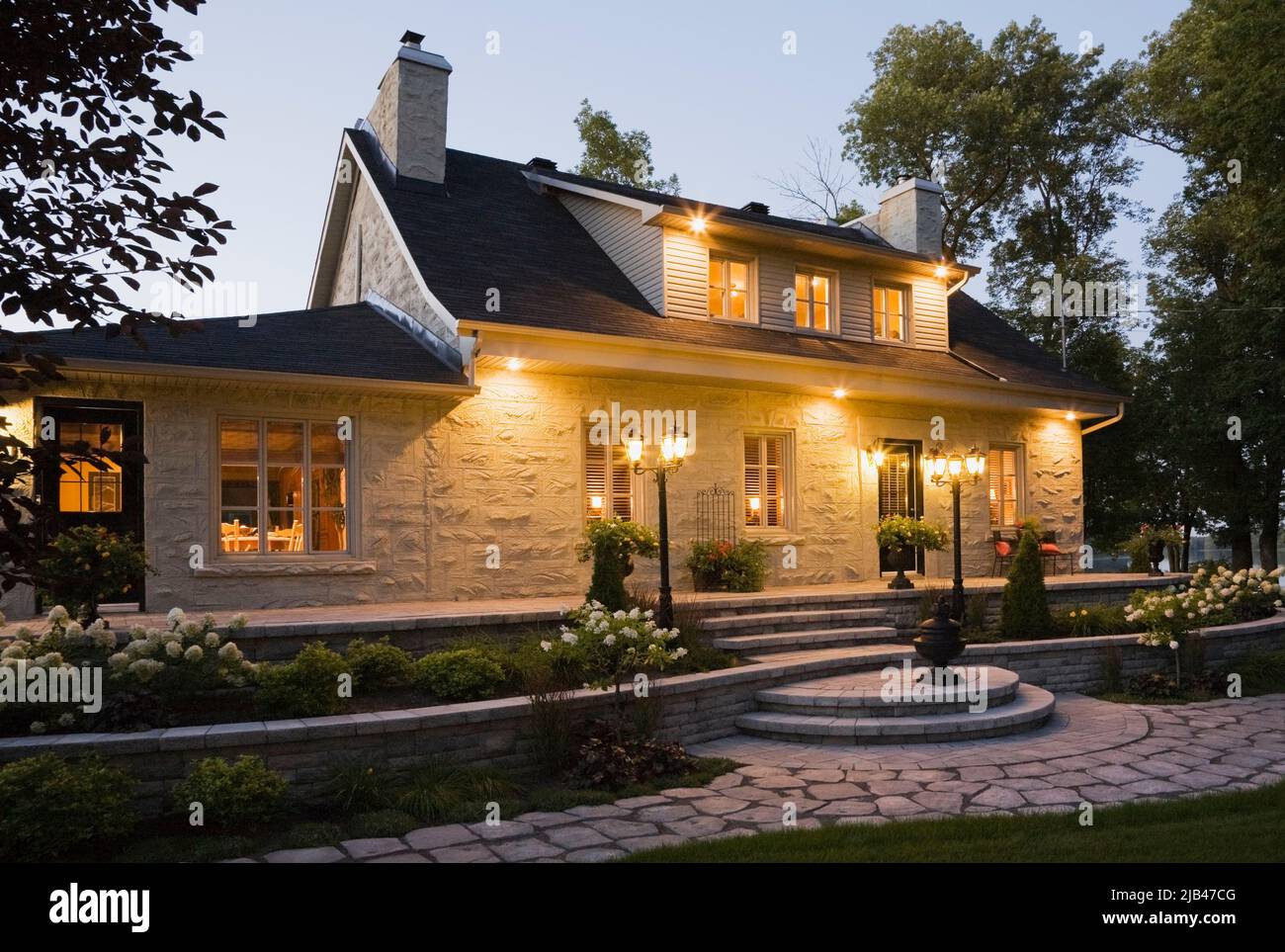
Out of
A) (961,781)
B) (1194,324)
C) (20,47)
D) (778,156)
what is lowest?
(961,781)

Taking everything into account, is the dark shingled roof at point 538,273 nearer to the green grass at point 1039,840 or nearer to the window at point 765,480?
the window at point 765,480

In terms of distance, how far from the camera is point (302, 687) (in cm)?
651

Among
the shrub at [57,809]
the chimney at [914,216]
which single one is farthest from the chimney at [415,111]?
the shrub at [57,809]

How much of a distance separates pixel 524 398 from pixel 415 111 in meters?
5.13

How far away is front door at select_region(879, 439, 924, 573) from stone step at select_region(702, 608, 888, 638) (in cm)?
355

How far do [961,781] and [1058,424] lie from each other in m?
12.1

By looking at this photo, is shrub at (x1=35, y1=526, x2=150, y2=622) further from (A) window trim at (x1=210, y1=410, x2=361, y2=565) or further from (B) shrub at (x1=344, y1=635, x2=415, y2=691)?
(A) window trim at (x1=210, y1=410, x2=361, y2=565)

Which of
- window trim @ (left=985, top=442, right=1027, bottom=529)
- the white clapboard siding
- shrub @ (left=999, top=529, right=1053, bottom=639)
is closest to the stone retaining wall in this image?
shrub @ (left=999, top=529, right=1053, bottom=639)

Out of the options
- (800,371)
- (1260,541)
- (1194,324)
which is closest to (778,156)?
(1194,324)

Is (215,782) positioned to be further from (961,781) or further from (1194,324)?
(1194,324)

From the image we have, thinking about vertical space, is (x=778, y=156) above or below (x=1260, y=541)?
above

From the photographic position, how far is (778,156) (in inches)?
960

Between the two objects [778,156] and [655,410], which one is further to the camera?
[778,156]

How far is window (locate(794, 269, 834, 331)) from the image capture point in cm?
1481
